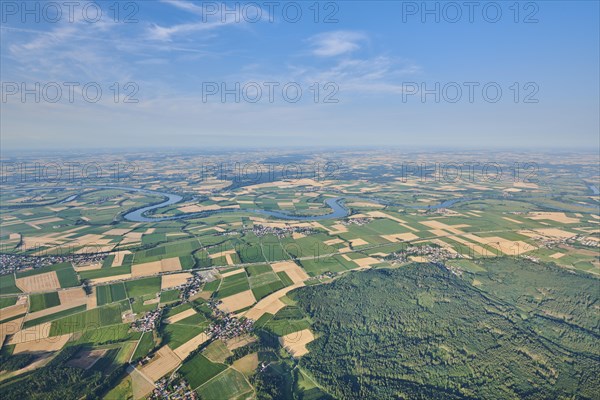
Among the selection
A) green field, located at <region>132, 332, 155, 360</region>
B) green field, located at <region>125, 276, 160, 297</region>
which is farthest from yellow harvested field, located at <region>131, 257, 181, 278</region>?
green field, located at <region>132, 332, 155, 360</region>

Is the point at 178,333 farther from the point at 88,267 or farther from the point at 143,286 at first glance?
the point at 88,267

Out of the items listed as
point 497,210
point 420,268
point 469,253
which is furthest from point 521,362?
point 497,210

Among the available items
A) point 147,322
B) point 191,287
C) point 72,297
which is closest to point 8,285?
point 72,297

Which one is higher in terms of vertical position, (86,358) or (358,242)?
(358,242)

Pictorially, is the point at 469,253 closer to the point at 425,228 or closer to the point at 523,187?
the point at 425,228

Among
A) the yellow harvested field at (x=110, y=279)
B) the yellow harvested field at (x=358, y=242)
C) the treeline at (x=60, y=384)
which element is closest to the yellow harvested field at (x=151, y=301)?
the yellow harvested field at (x=110, y=279)

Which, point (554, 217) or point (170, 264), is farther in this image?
point (554, 217)

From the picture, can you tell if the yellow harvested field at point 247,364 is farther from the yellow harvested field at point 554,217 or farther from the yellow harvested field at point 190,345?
the yellow harvested field at point 554,217

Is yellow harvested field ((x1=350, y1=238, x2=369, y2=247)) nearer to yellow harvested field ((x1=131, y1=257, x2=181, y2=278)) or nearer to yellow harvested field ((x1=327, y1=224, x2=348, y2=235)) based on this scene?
yellow harvested field ((x1=327, y1=224, x2=348, y2=235))
